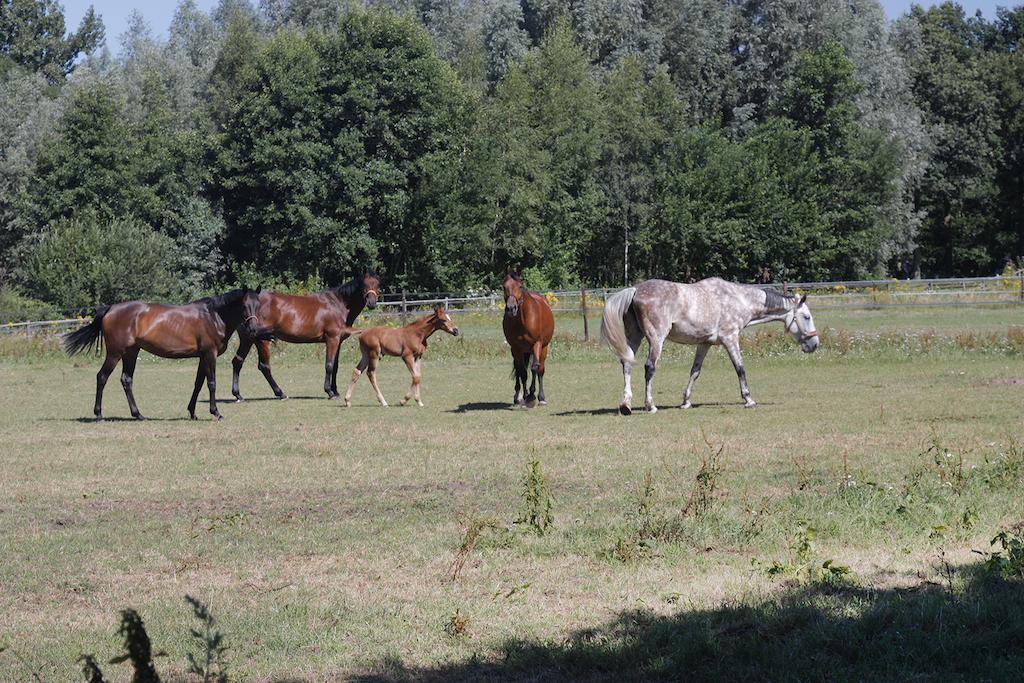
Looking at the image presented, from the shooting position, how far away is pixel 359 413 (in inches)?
813

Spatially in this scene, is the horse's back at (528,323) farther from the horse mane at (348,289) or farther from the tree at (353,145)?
the tree at (353,145)

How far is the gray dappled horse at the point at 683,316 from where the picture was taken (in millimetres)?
19484

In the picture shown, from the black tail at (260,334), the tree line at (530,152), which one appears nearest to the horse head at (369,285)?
the black tail at (260,334)

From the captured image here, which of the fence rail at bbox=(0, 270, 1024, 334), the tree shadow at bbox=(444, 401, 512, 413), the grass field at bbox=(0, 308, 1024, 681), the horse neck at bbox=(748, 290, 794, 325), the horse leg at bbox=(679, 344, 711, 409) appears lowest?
the tree shadow at bbox=(444, 401, 512, 413)

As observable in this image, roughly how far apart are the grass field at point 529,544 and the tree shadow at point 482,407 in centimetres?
104

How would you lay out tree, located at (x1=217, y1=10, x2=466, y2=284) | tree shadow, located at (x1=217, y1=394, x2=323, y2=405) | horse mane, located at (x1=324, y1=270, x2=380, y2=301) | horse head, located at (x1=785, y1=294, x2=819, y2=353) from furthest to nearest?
tree, located at (x1=217, y1=10, x2=466, y2=284), horse mane, located at (x1=324, y1=270, x2=380, y2=301), tree shadow, located at (x1=217, y1=394, x2=323, y2=405), horse head, located at (x1=785, y1=294, x2=819, y2=353)

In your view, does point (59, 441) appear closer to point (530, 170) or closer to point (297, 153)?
point (297, 153)

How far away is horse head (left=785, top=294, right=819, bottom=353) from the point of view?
21391mm

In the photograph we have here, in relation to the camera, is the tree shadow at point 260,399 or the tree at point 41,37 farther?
the tree at point 41,37

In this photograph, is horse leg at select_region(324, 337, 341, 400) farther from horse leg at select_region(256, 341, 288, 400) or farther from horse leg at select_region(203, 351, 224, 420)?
horse leg at select_region(203, 351, 224, 420)

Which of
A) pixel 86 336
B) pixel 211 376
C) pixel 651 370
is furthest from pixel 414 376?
pixel 86 336

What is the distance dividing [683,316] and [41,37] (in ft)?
288

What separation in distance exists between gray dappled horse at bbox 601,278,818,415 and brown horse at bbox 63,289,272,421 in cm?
583

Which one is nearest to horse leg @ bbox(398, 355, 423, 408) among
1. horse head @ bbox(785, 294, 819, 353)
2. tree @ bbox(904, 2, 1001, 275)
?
horse head @ bbox(785, 294, 819, 353)
